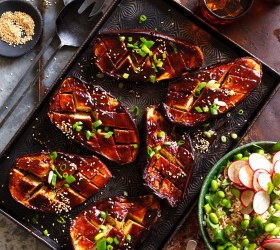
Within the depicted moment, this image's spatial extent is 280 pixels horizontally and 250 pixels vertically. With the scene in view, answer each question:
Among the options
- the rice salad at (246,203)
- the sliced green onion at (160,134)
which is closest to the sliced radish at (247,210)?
the rice salad at (246,203)

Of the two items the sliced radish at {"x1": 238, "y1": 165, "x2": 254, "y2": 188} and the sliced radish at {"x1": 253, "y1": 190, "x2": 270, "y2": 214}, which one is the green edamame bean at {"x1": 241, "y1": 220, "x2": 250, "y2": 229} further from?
the sliced radish at {"x1": 238, "y1": 165, "x2": 254, "y2": 188}

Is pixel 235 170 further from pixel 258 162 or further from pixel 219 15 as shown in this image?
pixel 219 15

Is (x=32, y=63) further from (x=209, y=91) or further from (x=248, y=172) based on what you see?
(x=248, y=172)

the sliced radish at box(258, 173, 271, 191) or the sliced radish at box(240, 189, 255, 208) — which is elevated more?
the sliced radish at box(258, 173, 271, 191)

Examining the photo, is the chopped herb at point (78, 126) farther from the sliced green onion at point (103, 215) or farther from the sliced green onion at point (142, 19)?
the sliced green onion at point (142, 19)

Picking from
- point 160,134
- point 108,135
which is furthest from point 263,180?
point 108,135

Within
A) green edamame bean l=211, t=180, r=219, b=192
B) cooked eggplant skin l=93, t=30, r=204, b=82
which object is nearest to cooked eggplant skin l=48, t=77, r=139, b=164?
cooked eggplant skin l=93, t=30, r=204, b=82

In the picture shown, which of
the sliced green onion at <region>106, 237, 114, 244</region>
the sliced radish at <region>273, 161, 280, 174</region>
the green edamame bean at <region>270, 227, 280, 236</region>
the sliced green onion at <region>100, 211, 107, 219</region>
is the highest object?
the sliced radish at <region>273, 161, 280, 174</region>
